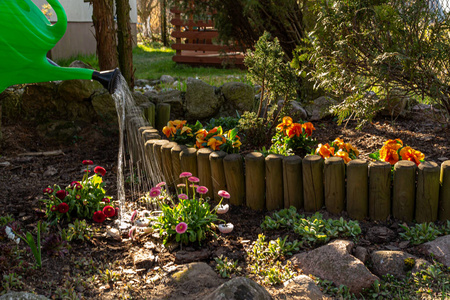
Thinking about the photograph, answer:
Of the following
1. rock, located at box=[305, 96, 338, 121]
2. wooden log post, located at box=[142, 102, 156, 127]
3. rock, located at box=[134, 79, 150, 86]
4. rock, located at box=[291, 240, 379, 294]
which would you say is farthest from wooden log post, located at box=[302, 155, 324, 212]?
rock, located at box=[134, 79, 150, 86]

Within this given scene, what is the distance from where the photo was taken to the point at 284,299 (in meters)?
2.44

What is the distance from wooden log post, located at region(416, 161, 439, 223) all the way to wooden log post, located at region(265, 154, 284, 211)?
982 mm

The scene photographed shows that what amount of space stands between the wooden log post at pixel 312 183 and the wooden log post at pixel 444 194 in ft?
2.70

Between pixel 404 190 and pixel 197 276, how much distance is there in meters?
1.58

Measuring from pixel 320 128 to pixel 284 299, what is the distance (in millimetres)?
3243

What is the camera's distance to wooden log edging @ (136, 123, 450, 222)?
124 inches

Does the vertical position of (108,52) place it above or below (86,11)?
below

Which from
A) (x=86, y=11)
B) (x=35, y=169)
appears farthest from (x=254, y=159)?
(x=86, y=11)

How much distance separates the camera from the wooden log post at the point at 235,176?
11.7ft

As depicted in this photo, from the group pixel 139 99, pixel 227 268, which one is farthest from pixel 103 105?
pixel 227 268

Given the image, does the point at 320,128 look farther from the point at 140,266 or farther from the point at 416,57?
the point at 140,266

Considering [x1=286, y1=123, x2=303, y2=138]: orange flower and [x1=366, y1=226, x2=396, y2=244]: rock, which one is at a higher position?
[x1=286, y1=123, x2=303, y2=138]: orange flower

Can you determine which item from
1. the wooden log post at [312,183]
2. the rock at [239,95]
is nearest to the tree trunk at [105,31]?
the rock at [239,95]

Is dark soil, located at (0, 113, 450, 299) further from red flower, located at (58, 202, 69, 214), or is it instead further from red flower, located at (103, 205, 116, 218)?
red flower, located at (58, 202, 69, 214)
